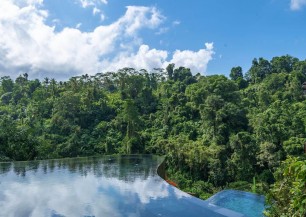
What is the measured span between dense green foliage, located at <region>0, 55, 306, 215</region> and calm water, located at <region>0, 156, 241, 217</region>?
585 cm

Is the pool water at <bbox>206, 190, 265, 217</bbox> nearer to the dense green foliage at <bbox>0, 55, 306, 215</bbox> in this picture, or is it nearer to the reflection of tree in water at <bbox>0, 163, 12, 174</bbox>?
the dense green foliage at <bbox>0, 55, 306, 215</bbox>

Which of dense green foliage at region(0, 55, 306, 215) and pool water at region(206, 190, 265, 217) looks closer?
pool water at region(206, 190, 265, 217)

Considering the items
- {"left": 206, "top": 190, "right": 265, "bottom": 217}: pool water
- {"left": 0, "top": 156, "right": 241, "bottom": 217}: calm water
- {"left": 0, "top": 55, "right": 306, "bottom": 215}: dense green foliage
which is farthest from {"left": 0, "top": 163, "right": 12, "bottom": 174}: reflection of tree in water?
{"left": 206, "top": 190, "right": 265, "bottom": 217}: pool water

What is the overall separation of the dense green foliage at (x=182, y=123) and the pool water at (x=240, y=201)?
2.84m

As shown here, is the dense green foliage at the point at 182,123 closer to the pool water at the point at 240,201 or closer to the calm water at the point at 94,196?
the pool water at the point at 240,201

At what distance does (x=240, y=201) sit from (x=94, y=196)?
5.06 metres

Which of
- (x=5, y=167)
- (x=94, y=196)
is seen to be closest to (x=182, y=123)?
(x=5, y=167)

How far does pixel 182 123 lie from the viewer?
82.5 ft

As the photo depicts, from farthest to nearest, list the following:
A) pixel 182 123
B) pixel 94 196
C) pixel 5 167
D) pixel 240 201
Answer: pixel 182 123
pixel 5 167
pixel 240 201
pixel 94 196

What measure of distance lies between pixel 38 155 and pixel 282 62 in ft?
100

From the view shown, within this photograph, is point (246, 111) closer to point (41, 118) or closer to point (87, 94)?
point (87, 94)

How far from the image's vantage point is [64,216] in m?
6.61

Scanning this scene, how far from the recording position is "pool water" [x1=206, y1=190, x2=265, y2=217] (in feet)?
31.6

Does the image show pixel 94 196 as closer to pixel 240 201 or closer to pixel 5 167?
pixel 240 201
